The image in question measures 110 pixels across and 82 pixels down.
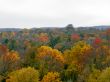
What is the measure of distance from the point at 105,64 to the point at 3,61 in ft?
83.7

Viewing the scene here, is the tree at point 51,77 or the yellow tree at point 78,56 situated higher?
the yellow tree at point 78,56

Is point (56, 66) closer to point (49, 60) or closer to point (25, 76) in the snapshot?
point (49, 60)

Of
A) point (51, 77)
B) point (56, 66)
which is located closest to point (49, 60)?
point (56, 66)

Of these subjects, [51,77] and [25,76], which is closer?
[25,76]

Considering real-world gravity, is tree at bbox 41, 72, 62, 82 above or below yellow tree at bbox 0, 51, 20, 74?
below

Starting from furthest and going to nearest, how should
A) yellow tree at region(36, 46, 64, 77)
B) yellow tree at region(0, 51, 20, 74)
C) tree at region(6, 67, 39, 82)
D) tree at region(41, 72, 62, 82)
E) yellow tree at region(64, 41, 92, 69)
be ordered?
yellow tree at region(64, 41, 92, 69) < yellow tree at region(0, 51, 20, 74) < yellow tree at region(36, 46, 64, 77) < tree at region(41, 72, 62, 82) < tree at region(6, 67, 39, 82)

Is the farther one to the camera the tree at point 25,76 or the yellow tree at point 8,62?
the yellow tree at point 8,62

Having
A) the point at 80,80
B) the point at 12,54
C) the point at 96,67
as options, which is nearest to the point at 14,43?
the point at 12,54

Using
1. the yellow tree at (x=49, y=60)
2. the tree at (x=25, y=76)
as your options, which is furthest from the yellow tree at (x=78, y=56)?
the tree at (x=25, y=76)

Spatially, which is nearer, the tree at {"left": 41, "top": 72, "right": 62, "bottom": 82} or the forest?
the forest

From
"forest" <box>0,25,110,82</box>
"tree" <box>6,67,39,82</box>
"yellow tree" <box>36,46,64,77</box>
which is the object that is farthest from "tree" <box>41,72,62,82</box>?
"yellow tree" <box>36,46,64,77</box>

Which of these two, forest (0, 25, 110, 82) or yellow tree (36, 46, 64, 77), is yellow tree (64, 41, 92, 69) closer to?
forest (0, 25, 110, 82)

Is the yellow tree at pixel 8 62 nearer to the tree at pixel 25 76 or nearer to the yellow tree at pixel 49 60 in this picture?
the yellow tree at pixel 49 60

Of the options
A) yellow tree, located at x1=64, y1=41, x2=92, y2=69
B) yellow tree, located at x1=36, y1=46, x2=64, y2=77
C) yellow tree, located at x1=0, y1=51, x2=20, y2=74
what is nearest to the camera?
yellow tree, located at x1=36, y1=46, x2=64, y2=77
